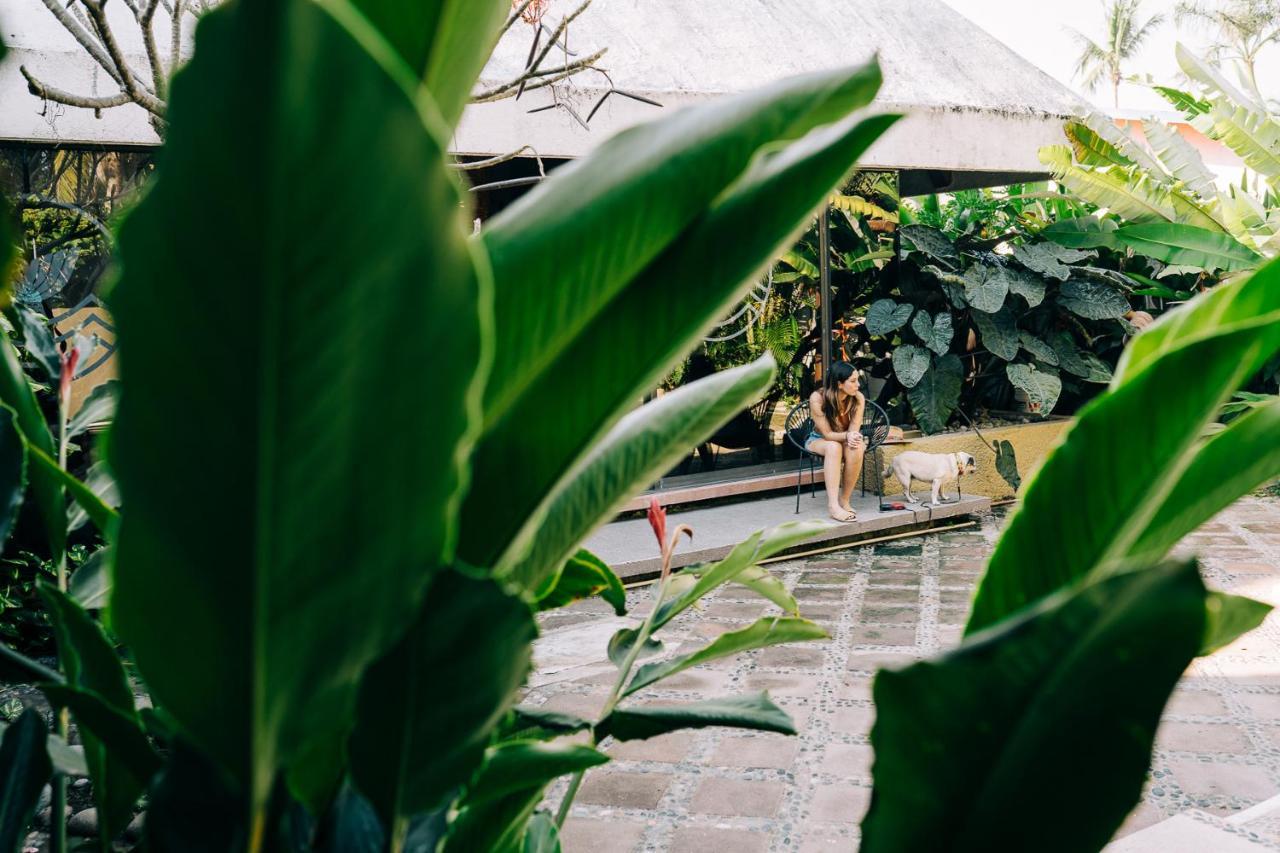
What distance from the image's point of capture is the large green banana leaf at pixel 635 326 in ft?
1.61

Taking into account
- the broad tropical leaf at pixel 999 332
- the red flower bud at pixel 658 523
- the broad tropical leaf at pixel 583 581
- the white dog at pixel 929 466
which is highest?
the red flower bud at pixel 658 523

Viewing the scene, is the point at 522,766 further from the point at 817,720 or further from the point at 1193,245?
the point at 1193,245

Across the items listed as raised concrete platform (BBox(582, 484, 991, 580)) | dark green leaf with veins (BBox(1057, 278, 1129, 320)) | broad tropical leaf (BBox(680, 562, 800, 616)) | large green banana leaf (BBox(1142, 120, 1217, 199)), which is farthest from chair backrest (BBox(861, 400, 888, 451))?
broad tropical leaf (BBox(680, 562, 800, 616))

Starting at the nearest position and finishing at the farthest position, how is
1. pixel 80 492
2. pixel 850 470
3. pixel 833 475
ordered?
pixel 80 492
pixel 833 475
pixel 850 470

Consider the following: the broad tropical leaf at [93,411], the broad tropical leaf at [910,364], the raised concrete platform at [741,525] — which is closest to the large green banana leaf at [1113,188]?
the broad tropical leaf at [910,364]

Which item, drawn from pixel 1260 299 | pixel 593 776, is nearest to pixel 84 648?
pixel 1260 299

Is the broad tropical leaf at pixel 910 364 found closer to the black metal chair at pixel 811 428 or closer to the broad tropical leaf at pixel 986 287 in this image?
the black metal chair at pixel 811 428

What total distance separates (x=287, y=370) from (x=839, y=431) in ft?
22.1

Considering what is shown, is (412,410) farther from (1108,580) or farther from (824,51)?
(824,51)

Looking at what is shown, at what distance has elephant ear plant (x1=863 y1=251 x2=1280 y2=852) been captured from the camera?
40 centimetres

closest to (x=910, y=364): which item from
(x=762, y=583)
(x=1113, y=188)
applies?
(x=1113, y=188)

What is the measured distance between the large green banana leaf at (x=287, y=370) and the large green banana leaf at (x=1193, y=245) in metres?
7.87

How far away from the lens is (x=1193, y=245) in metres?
7.12

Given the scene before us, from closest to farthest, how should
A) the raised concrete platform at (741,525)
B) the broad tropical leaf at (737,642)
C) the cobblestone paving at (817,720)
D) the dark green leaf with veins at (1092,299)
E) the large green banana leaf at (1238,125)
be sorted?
the broad tropical leaf at (737,642)
the cobblestone paving at (817,720)
the raised concrete platform at (741,525)
the large green banana leaf at (1238,125)
the dark green leaf with veins at (1092,299)
